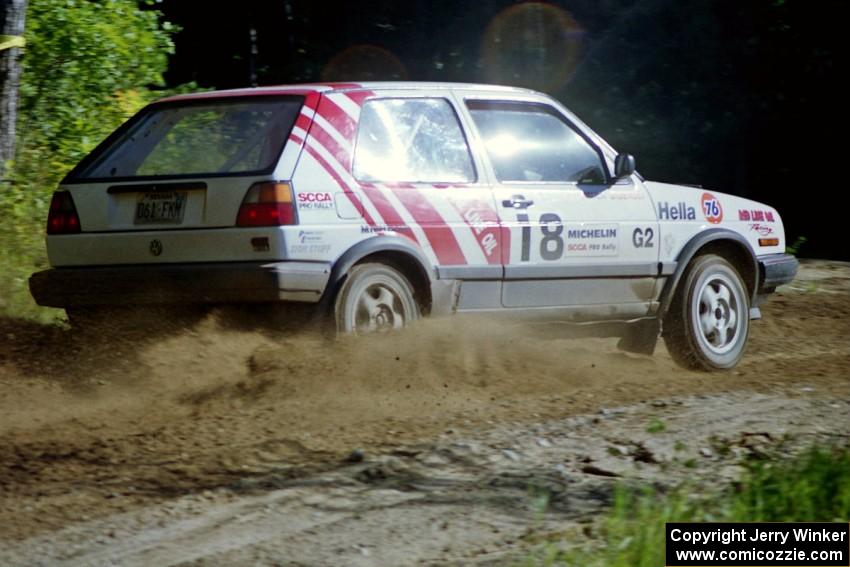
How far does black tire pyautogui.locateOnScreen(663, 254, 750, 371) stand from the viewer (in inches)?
339

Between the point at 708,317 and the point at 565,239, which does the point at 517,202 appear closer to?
the point at 565,239

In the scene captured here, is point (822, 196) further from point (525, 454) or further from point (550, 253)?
point (525, 454)

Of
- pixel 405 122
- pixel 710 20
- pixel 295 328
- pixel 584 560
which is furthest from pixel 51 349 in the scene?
pixel 710 20

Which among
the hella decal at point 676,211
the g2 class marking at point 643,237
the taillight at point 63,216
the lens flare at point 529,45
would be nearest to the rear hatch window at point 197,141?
the taillight at point 63,216

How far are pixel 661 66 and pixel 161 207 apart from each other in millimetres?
11901

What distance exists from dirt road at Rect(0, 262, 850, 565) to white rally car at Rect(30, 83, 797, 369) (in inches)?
11.2

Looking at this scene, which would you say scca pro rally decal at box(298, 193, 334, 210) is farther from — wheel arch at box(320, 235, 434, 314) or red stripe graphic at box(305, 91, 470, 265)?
wheel arch at box(320, 235, 434, 314)

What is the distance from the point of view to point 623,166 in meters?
8.12

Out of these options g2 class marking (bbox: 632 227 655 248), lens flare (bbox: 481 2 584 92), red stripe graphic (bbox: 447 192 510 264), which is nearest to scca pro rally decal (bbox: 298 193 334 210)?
red stripe graphic (bbox: 447 192 510 264)

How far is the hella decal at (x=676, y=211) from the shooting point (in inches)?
332

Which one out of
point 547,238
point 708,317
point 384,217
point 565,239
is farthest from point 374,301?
point 708,317

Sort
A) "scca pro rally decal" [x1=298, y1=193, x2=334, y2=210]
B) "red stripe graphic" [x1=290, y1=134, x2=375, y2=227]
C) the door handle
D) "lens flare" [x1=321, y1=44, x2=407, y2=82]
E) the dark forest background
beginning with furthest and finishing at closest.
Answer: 1. "lens flare" [x1=321, y1=44, x2=407, y2=82]
2. the dark forest background
3. the door handle
4. "red stripe graphic" [x1=290, y1=134, x2=375, y2=227]
5. "scca pro rally decal" [x1=298, y1=193, x2=334, y2=210]

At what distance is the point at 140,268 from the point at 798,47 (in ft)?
41.6

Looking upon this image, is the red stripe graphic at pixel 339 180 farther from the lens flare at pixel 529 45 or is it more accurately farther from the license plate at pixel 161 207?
the lens flare at pixel 529 45
